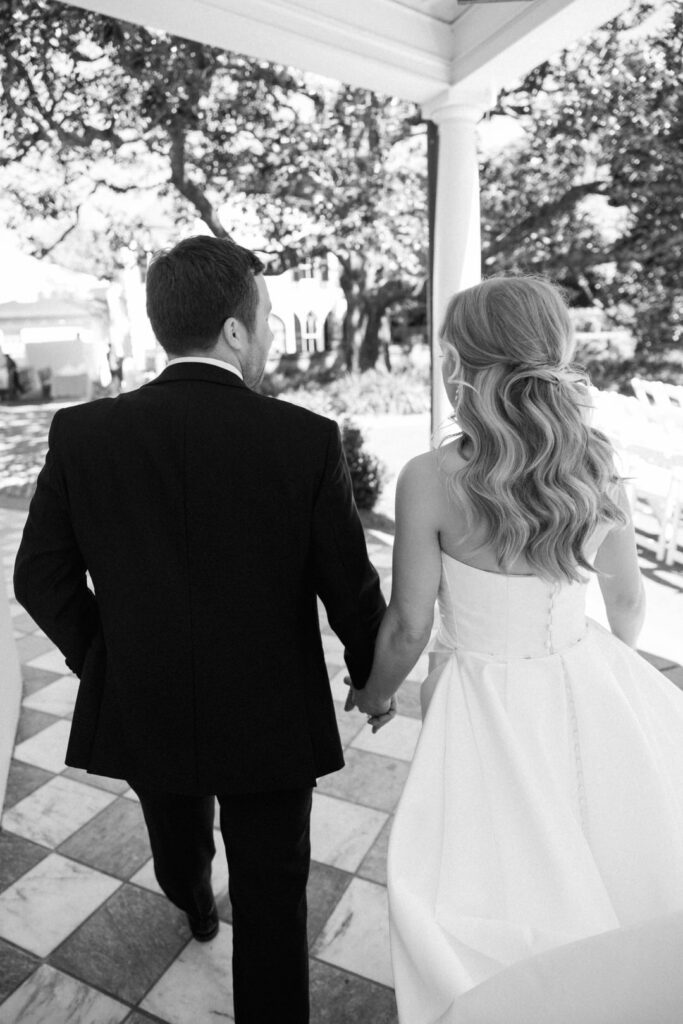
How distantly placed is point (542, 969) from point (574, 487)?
82cm

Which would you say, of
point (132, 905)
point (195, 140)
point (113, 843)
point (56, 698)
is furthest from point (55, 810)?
point (195, 140)

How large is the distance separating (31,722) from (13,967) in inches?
57.1

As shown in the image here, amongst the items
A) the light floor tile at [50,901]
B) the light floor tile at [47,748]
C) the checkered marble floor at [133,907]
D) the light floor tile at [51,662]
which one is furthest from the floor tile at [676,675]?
the light floor tile at [51,662]

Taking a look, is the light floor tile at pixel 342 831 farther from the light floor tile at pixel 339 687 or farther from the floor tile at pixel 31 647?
the floor tile at pixel 31 647

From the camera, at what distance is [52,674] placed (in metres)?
3.68

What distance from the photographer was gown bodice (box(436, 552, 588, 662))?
4.63 ft

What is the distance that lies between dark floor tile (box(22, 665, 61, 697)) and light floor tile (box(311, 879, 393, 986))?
2144 mm

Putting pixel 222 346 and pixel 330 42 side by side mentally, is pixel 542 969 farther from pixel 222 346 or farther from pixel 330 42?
pixel 330 42

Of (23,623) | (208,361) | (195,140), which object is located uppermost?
(195,140)

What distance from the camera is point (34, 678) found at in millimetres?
3639

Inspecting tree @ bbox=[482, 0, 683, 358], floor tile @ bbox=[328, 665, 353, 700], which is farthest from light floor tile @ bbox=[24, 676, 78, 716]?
tree @ bbox=[482, 0, 683, 358]

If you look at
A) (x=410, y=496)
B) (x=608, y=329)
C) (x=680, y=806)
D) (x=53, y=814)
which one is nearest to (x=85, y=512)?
(x=410, y=496)

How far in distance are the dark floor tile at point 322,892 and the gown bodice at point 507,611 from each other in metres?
1.04

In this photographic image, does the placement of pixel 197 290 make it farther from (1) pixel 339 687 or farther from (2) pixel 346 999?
(1) pixel 339 687
